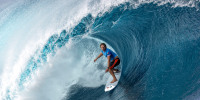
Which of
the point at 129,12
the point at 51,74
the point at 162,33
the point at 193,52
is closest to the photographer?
the point at 193,52

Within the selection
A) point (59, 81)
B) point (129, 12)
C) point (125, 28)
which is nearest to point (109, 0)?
point (129, 12)

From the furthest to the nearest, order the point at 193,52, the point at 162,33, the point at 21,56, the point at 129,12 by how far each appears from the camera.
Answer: the point at 21,56
the point at 129,12
the point at 162,33
the point at 193,52

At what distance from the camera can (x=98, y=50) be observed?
646 centimetres

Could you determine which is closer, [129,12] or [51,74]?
[51,74]

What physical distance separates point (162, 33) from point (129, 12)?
5.45 ft

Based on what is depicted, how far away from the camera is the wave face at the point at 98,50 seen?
4.73 metres

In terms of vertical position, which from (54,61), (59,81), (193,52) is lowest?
(193,52)

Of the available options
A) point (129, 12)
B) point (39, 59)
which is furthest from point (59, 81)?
point (129, 12)

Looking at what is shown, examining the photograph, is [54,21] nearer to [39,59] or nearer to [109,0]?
[39,59]

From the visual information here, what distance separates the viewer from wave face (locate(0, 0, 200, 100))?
4.73 meters

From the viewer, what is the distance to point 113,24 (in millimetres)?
6770

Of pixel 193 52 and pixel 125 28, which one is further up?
pixel 125 28

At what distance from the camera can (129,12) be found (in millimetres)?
6699

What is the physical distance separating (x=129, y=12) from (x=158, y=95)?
Answer: 11.5 feet
